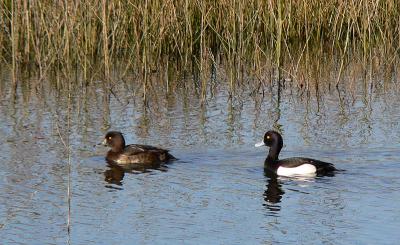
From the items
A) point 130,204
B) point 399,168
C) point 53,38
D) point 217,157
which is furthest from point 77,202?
point 53,38

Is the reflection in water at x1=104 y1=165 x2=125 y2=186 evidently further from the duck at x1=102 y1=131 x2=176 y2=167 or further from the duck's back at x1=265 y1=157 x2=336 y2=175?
the duck's back at x1=265 y1=157 x2=336 y2=175

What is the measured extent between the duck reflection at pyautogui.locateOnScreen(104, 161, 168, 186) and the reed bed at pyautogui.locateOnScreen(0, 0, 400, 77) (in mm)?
3160

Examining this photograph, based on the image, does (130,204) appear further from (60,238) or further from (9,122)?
(9,122)

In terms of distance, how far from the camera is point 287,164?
1146cm

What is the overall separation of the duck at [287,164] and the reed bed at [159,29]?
9.94ft

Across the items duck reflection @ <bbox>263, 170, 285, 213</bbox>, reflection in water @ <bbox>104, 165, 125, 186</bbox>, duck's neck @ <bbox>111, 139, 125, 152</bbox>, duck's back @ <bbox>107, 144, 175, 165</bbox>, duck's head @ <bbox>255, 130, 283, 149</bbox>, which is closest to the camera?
duck reflection @ <bbox>263, 170, 285, 213</bbox>

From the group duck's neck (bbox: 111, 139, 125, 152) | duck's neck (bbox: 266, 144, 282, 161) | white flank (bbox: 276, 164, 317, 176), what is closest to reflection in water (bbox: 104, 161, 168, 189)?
duck's neck (bbox: 111, 139, 125, 152)

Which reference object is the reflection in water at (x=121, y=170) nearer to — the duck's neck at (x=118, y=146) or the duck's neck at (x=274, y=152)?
the duck's neck at (x=118, y=146)

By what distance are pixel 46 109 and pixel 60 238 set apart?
613 cm

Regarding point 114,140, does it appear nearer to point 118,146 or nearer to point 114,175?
point 118,146

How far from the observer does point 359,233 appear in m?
8.62

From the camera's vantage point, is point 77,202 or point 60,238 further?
point 77,202

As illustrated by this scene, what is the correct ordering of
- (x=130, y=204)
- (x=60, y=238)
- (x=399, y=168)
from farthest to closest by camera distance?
(x=399, y=168)
(x=130, y=204)
(x=60, y=238)

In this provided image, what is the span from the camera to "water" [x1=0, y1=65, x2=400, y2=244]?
29.1 ft
